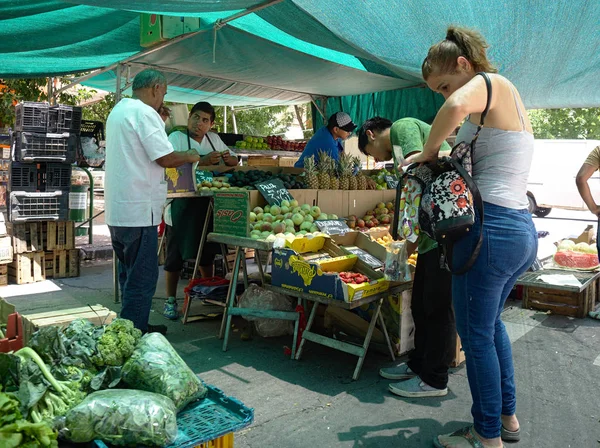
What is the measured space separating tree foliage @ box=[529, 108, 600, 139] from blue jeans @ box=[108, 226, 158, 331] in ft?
101

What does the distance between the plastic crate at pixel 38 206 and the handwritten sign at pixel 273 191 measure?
377 cm

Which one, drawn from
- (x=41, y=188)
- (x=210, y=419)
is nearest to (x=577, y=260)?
(x=210, y=419)

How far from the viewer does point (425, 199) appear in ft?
8.54

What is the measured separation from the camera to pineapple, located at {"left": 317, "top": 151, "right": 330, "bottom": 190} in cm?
527

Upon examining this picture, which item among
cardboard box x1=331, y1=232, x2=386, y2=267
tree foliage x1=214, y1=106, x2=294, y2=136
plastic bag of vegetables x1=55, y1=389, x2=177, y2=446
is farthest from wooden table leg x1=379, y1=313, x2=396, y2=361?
tree foliage x1=214, y1=106, x2=294, y2=136

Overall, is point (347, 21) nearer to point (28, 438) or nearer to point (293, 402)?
point (293, 402)

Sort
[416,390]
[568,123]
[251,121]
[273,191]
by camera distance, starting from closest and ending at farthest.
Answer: [416,390]
[273,191]
[251,121]
[568,123]

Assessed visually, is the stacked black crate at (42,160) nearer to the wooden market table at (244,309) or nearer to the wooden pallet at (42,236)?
the wooden pallet at (42,236)

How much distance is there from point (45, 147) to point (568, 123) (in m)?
32.2

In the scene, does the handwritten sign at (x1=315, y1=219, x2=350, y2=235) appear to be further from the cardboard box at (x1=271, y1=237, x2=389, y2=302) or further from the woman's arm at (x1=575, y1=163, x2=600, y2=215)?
the woman's arm at (x1=575, y1=163, x2=600, y2=215)

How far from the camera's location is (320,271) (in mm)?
3799

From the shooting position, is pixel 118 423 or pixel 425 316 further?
pixel 425 316

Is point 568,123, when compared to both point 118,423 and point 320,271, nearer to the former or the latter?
point 320,271

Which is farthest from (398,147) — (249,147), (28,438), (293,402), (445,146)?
(249,147)
